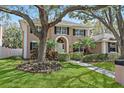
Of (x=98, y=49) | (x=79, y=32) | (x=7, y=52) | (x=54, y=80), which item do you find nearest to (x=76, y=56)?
(x=79, y=32)

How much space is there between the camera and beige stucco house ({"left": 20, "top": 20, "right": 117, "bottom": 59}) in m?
30.4

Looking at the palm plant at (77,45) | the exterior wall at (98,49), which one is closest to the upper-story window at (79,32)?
the palm plant at (77,45)

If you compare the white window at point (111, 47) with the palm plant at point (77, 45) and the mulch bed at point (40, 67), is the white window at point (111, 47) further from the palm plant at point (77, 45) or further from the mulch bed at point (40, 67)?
the mulch bed at point (40, 67)

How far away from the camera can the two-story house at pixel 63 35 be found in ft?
99.4

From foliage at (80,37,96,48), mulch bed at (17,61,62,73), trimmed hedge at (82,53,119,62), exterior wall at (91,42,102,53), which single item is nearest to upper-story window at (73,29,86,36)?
foliage at (80,37,96,48)

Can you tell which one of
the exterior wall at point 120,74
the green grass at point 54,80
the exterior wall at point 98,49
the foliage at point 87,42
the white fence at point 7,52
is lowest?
the green grass at point 54,80

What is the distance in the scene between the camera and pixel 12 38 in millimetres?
52031

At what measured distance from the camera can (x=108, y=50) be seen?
33656 mm

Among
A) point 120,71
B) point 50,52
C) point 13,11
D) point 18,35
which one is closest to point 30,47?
point 50,52

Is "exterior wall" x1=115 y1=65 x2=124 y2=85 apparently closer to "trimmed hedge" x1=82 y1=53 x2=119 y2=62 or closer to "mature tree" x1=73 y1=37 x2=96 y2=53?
"trimmed hedge" x1=82 y1=53 x2=119 y2=62

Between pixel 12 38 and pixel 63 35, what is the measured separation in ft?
73.7

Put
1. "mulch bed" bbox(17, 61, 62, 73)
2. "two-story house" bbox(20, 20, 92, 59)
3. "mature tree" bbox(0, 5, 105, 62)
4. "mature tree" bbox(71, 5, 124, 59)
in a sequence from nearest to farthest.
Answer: "mulch bed" bbox(17, 61, 62, 73)
"mature tree" bbox(0, 5, 105, 62)
"mature tree" bbox(71, 5, 124, 59)
"two-story house" bbox(20, 20, 92, 59)

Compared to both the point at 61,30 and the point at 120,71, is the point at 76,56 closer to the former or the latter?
the point at 61,30

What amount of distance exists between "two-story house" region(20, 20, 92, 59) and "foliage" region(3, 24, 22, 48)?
69.4 feet
